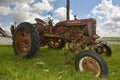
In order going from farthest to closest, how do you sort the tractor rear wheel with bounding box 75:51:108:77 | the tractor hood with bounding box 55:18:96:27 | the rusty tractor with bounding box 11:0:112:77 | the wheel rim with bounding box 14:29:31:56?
the wheel rim with bounding box 14:29:31:56
the tractor hood with bounding box 55:18:96:27
the rusty tractor with bounding box 11:0:112:77
the tractor rear wheel with bounding box 75:51:108:77

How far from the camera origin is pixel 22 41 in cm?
1109

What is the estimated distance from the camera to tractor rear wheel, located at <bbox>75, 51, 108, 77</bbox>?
7120mm

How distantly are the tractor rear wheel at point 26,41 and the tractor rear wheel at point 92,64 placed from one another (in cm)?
310

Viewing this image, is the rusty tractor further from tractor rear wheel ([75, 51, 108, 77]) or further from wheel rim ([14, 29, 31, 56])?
tractor rear wheel ([75, 51, 108, 77])

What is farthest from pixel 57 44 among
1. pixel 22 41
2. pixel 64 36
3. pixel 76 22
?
pixel 76 22

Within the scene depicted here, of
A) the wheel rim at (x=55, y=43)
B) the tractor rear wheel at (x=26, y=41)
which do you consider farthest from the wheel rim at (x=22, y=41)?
the wheel rim at (x=55, y=43)

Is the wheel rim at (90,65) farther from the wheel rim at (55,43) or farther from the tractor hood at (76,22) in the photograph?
the wheel rim at (55,43)

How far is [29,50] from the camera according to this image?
34.2 feet

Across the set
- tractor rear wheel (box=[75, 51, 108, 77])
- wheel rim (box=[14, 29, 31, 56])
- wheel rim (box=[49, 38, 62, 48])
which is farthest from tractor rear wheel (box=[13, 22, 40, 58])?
wheel rim (box=[49, 38, 62, 48])

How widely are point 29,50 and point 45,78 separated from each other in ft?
13.7

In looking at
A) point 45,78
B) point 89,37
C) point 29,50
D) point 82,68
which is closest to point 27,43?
point 29,50

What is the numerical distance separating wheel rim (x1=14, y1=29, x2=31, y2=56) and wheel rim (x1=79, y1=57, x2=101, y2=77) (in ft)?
11.7

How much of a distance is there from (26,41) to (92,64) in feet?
13.8

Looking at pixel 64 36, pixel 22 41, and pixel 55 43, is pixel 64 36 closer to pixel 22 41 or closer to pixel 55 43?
pixel 22 41
